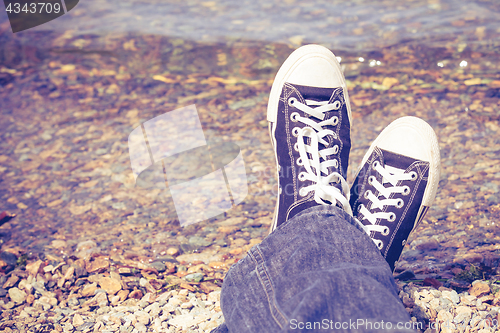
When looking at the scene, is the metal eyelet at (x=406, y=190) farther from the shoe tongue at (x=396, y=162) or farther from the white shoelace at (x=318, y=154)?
the white shoelace at (x=318, y=154)

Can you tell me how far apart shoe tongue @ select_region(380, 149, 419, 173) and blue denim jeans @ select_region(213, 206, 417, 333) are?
0.61 meters

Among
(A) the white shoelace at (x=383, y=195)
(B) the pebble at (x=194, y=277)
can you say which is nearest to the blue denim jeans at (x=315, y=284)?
(A) the white shoelace at (x=383, y=195)

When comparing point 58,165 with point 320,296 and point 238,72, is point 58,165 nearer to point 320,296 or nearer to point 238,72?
point 238,72

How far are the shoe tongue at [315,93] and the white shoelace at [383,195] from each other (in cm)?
46

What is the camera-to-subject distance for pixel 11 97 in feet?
11.2

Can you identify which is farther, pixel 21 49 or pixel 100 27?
pixel 100 27

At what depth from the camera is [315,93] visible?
6.87 ft

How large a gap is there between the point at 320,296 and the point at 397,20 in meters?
3.94

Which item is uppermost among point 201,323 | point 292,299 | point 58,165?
point 292,299

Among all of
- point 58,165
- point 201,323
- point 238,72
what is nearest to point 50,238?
point 58,165

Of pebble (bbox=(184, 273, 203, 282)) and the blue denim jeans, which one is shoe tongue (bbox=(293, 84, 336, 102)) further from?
pebble (bbox=(184, 273, 203, 282))

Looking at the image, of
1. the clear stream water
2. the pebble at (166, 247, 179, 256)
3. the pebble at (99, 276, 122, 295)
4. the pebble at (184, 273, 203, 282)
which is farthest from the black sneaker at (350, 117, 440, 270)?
the clear stream water

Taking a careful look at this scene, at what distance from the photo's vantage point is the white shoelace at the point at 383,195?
1825 millimetres

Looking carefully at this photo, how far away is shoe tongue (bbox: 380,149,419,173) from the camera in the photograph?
1.94 metres
